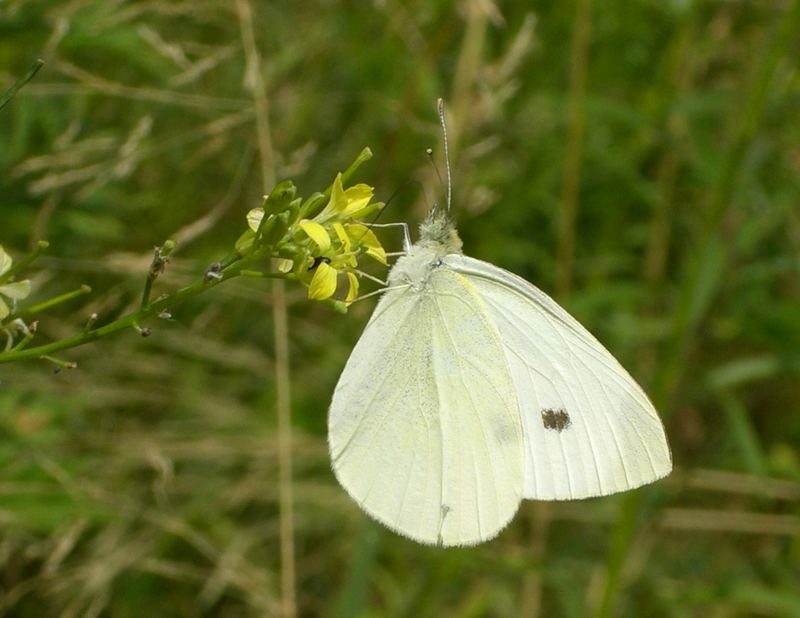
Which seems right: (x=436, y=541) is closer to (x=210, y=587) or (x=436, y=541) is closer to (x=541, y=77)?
(x=210, y=587)

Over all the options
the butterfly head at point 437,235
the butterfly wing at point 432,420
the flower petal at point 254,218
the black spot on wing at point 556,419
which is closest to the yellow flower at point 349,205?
the flower petal at point 254,218

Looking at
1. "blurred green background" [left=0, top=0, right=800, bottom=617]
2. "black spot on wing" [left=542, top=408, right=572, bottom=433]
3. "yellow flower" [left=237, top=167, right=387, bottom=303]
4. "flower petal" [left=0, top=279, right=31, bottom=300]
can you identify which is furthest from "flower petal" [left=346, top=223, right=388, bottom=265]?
"black spot on wing" [left=542, top=408, right=572, bottom=433]

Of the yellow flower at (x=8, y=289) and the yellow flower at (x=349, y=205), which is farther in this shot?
the yellow flower at (x=349, y=205)

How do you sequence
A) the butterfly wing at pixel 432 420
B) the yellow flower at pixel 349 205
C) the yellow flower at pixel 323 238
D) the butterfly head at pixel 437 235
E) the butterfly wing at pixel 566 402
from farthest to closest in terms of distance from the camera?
the butterfly head at pixel 437 235 → the butterfly wing at pixel 566 402 → the butterfly wing at pixel 432 420 → the yellow flower at pixel 349 205 → the yellow flower at pixel 323 238

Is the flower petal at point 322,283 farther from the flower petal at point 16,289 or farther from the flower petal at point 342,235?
the flower petal at point 16,289

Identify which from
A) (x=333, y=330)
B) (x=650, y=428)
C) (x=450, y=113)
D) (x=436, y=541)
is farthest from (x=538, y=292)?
Answer: (x=333, y=330)

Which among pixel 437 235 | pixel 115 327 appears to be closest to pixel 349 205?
pixel 115 327
